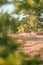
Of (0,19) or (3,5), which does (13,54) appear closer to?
(0,19)

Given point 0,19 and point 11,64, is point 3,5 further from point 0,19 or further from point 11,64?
point 11,64

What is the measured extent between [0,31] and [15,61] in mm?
226

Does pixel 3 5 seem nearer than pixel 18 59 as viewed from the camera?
No

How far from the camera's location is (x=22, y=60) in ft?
4.99

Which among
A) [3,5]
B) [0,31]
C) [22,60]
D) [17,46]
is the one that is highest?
[3,5]

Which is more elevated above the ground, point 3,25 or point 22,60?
point 3,25

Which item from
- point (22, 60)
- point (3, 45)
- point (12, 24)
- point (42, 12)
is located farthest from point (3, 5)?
point (42, 12)

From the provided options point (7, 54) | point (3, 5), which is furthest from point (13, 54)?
point (3, 5)

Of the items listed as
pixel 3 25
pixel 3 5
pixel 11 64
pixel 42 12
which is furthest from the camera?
pixel 42 12

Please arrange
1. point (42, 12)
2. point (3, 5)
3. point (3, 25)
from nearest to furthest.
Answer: point (3, 25) → point (3, 5) → point (42, 12)

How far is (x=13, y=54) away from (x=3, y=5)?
1.25 feet

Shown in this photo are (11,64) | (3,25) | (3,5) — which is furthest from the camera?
(3,5)

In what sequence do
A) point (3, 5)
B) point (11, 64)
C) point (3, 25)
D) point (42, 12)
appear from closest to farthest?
point (11, 64)
point (3, 25)
point (3, 5)
point (42, 12)

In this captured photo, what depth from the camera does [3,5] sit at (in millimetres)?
1636
